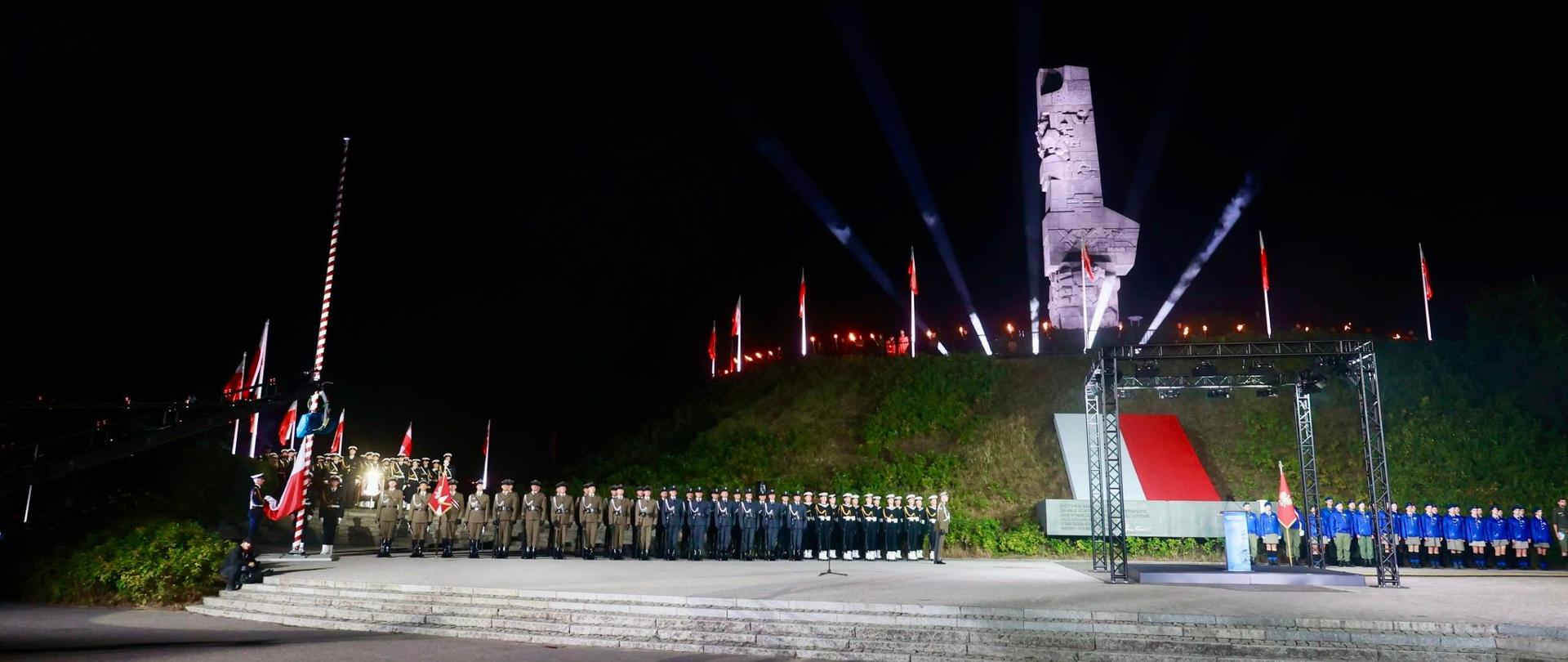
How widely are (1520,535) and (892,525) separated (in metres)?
13.7

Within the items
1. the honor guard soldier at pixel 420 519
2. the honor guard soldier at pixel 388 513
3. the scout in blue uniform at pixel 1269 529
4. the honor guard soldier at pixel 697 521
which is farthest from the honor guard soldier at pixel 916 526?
the honor guard soldier at pixel 388 513

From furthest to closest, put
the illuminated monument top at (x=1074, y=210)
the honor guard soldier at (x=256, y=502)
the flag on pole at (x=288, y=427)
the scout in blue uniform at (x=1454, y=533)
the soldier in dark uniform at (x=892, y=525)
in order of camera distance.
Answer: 1. the illuminated monument top at (x=1074, y=210)
2. the soldier in dark uniform at (x=892, y=525)
3. the scout in blue uniform at (x=1454, y=533)
4. the flag on pole at (x=288, y=427)
5. the honor guard soldier at (x=256, y=502)

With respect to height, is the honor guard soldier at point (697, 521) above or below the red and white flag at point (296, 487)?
below

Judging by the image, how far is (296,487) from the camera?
1579 centimetres

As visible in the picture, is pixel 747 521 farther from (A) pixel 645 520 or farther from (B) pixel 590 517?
(B) pixel 590 517

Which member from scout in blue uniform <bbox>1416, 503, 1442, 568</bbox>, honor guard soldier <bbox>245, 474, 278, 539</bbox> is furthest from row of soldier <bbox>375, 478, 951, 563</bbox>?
scout in blue uniform <bbox>1416, 503, 1442, 568</bbox>

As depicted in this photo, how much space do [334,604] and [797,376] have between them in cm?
2348

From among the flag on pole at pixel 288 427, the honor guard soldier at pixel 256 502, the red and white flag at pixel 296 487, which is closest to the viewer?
the red and white flag at pixel 296 487

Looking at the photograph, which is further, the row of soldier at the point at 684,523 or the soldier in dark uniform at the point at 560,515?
the soldier in dark uniform at the point at 560,515

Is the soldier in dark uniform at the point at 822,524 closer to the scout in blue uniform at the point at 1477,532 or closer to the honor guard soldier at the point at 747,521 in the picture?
the honor guard soldier at the point at 747,521

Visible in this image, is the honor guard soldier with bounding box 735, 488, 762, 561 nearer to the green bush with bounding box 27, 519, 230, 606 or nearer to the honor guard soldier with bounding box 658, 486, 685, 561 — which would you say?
the honor guard soldier with bounding box 658, 486, 685, 561

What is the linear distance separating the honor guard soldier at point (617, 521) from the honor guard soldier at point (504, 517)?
83.2 inches

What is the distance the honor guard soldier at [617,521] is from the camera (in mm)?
19984

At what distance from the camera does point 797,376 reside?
35.0 m
